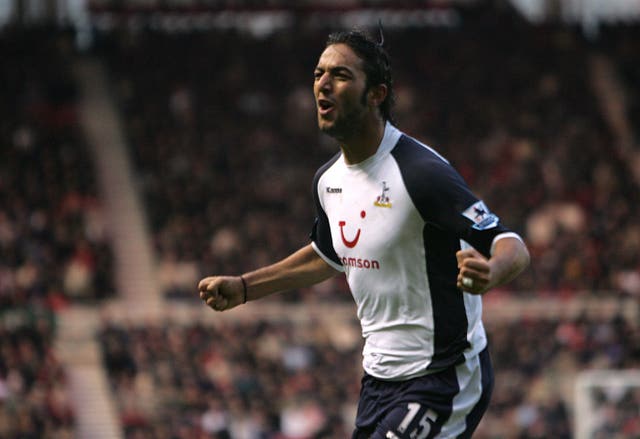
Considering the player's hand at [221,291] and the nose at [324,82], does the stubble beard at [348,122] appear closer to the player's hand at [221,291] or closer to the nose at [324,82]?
the nose at [324,82]

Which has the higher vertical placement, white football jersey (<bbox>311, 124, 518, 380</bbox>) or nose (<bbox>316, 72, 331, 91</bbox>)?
nose (<bbox>316, 72, 331, 91</bbox>)

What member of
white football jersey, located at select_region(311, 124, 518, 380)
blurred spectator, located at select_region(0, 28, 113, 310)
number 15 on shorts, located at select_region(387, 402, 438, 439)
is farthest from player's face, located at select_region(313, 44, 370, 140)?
blurred spectator, located at select_region(0, 28, 113, 310)

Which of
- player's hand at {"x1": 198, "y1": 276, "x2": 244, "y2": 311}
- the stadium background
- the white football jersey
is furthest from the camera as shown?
the stadium background

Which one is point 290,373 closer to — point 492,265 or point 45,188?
point 45,188

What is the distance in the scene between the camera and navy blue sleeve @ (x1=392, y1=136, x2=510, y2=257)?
4.29m

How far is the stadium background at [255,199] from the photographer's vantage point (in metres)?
17.0

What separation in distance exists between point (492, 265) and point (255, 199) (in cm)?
1849

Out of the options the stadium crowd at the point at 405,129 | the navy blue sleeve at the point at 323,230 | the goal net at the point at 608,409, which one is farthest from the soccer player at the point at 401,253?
the stadium crowd at the point at 405,129

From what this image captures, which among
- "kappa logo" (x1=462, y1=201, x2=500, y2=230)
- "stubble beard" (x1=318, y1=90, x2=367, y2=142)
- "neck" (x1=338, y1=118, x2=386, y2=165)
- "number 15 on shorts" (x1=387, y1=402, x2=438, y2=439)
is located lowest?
"number 15 on shorts" (x1=387, y1=402, x2=438, y2=439)

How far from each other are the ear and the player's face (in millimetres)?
34

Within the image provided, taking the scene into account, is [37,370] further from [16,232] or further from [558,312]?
[558,312]

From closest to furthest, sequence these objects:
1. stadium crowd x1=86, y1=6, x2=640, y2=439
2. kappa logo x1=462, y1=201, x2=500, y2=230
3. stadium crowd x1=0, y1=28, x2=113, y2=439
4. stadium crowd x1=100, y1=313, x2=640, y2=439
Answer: kappa logo x1=462, y1=201, x2=500, y2=230 < stadium crowd x1=0, y1=28, x2=113, y2=439 < stadium crowd x1=100, y1=313, x2=640, y2=439 < stadium crowd x1=86, y1=6, x2=640, y2=439

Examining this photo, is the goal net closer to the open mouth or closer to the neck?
the neck

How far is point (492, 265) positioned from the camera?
4016mm
